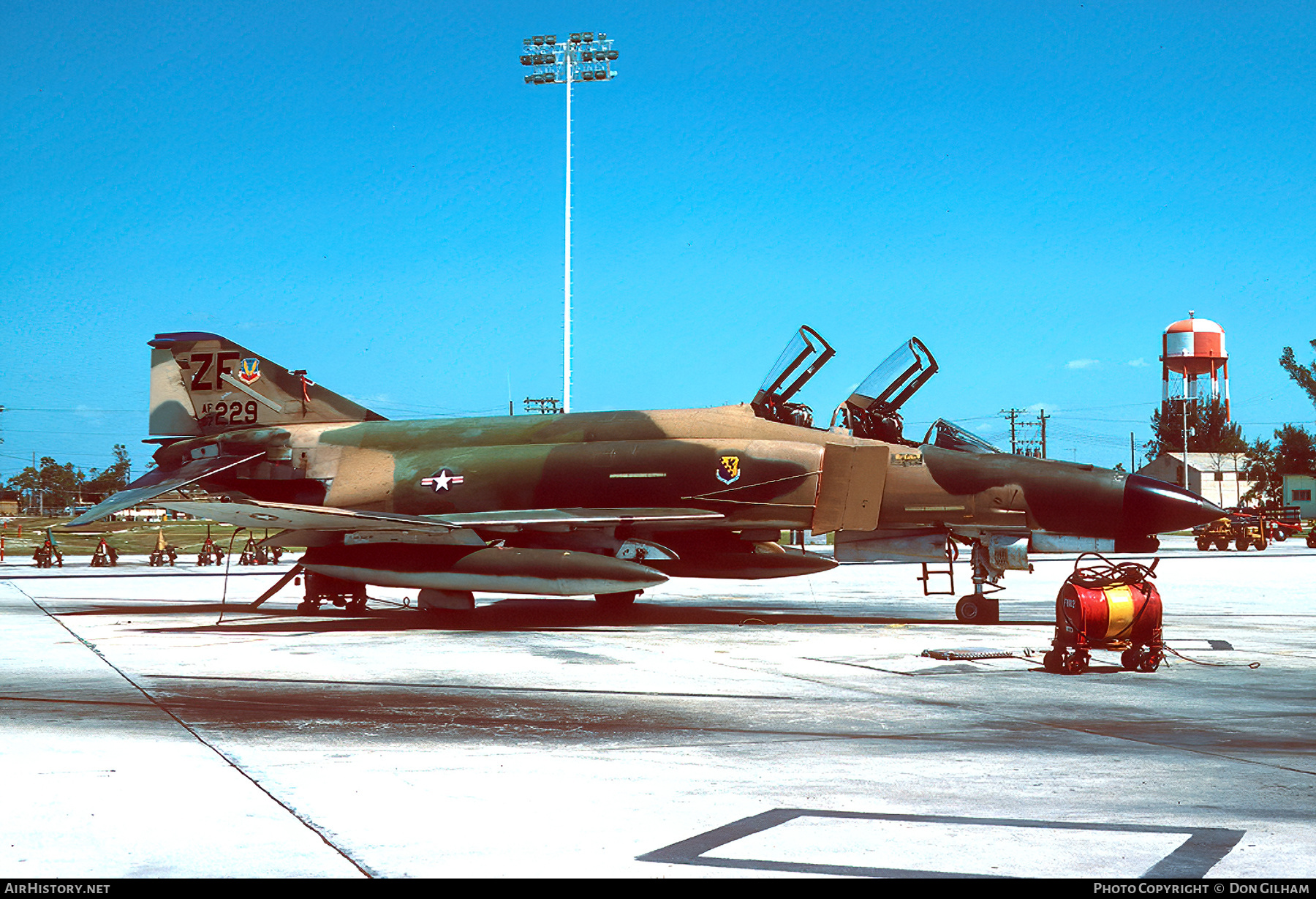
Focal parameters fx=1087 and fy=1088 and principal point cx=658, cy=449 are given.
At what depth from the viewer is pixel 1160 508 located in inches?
507

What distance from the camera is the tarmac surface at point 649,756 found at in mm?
4074

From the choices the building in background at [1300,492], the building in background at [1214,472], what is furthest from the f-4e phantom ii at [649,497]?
the building in background at [1300,492]

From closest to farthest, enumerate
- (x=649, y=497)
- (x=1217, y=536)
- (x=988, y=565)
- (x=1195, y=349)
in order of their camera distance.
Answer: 1. (x=988, y=565)
2. (x=649, y=497)
3. (x=1217, y=536)
4. (x=1195, y=349)

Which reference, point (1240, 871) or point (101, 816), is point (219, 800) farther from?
point (1240, 871)

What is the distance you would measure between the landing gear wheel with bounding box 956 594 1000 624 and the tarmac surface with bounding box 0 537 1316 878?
74cm

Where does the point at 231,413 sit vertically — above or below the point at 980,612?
above

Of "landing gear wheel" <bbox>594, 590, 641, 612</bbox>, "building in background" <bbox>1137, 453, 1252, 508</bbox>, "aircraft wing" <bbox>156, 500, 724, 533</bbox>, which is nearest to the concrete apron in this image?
"aircraft wing" <bbox>156, 500, 724, 533</bbox>

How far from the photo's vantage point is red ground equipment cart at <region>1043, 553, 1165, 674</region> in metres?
9.58

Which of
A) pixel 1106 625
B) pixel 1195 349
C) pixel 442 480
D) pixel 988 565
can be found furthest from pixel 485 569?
pixel 1195 349

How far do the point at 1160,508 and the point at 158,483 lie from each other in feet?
46.1

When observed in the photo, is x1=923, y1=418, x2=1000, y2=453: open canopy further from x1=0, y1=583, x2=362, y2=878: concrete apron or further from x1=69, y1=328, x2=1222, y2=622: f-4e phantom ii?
x1=0, y1=583, x2=362, y2=878: concrete apron

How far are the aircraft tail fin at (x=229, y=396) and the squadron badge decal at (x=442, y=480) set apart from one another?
2399 millimetres

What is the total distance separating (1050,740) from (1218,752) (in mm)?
878

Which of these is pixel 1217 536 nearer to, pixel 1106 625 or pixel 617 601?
pixel 617 601
